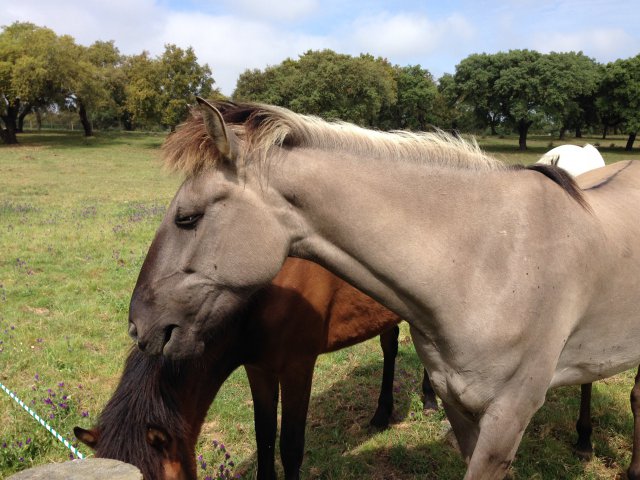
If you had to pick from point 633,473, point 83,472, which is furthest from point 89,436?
point 633,473

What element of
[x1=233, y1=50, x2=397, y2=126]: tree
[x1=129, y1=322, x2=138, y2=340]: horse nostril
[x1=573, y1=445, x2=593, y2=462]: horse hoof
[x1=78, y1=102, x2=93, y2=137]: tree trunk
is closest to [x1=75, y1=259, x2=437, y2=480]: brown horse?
[x1=129, y1=322, x2=138, y2=340]: horse nostril

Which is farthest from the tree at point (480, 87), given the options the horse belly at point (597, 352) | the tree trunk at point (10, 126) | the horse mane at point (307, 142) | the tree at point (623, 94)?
the horse mane at point (307, 142)

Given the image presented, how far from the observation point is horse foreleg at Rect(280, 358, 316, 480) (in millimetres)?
3062

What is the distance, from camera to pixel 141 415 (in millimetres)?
2352

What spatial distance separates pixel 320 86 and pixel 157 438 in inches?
1391

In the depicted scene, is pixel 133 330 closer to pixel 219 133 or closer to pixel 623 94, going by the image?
pixel 219 133

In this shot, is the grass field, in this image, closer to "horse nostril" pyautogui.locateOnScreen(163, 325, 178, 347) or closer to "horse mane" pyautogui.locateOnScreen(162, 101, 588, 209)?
"horse mane" pyautogui.locateOnScreen(162, 101, 588, 209)

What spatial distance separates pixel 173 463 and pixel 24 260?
7.21m

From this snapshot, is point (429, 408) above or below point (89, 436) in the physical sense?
below

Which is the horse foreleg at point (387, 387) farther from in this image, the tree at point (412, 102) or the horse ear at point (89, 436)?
the tree at point (412, 102)

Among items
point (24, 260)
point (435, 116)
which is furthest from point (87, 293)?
point (435, 116)

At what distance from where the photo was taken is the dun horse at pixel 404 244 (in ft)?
6.22

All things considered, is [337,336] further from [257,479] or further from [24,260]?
[24,260]

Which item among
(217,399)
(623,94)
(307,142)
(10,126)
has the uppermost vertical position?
(623,94)
